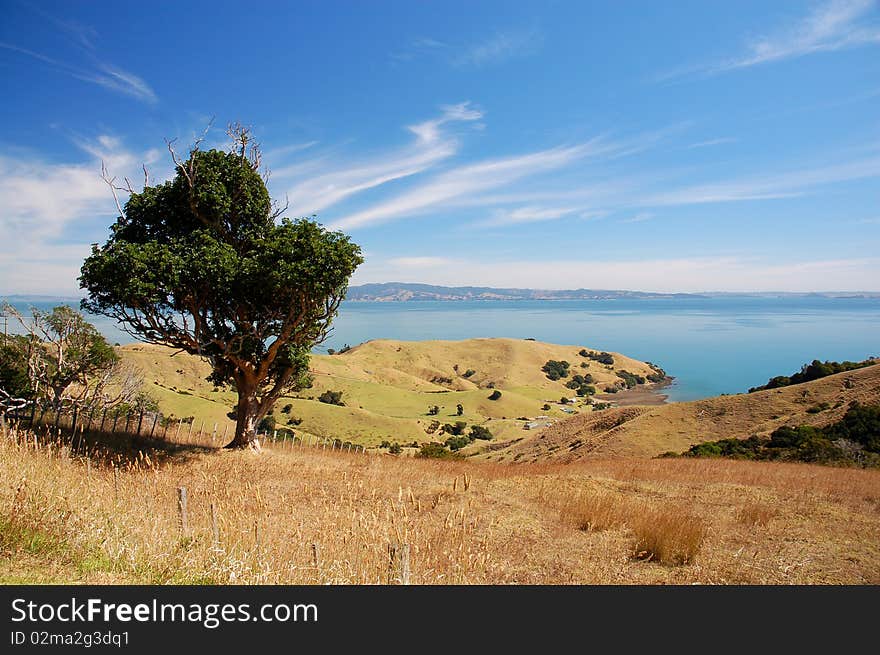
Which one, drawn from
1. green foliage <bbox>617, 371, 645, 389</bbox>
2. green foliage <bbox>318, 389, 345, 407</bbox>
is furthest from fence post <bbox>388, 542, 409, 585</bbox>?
green foliage <bbox>617, 371, 645, 389</bbox>

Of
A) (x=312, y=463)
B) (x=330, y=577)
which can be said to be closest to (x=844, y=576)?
(x=330, y=577)

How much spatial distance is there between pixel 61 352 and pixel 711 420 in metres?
38.7

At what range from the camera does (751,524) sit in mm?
A: 9203

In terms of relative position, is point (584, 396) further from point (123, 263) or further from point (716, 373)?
point (123, 263)

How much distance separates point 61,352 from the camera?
17.9m

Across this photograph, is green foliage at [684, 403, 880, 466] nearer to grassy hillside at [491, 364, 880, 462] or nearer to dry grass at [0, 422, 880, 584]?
grassy hillside at [491, 364, 880, 462]

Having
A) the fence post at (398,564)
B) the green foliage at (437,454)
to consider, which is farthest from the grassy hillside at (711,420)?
the fence post at (398,564)

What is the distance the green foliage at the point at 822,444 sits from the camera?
21.3m

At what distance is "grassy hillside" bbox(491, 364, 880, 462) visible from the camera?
100 feet

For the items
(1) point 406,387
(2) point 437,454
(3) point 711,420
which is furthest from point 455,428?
(2) point 437,454

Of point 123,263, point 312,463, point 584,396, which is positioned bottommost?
point 584,396

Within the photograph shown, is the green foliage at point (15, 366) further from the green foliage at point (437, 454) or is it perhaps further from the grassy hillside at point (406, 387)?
the green foliage at point (437, 454)

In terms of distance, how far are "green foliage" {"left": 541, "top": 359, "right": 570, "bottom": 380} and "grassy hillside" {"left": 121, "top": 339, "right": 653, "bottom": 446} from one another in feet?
8.16

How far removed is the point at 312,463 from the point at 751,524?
35.8 feet
